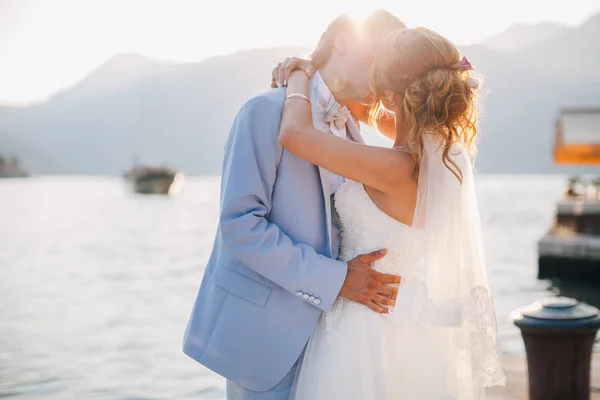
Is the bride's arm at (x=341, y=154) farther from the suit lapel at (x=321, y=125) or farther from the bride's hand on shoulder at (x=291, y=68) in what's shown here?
the bride's hand on shoulder at (x=291, y=68)

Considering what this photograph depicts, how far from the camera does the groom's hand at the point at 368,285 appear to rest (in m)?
2.51

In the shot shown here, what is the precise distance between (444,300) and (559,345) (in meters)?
2.59

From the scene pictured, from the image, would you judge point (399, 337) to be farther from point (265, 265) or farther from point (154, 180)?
point (154, 180)

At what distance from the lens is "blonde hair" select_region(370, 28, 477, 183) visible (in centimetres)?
248

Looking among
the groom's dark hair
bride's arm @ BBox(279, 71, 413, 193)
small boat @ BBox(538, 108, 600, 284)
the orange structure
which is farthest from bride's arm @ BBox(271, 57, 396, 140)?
the orange structure

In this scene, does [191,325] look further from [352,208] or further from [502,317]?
[502,317]

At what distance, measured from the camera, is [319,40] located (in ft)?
9.14

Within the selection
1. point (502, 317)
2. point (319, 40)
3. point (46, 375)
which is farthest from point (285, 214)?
point (502, 317)

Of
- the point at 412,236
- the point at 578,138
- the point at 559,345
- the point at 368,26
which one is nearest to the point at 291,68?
the point at 368,26

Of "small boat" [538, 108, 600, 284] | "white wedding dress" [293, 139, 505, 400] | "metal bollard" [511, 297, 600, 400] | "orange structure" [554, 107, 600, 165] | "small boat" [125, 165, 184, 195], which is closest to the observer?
"white wedding dress" [293, 139, 505, 400]

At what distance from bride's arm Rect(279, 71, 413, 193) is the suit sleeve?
0.08 meters

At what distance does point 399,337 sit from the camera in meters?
2.57

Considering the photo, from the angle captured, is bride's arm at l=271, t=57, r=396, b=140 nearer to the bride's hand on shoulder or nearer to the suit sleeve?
the bride's hand on shoulder

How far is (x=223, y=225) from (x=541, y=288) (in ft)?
55.7
